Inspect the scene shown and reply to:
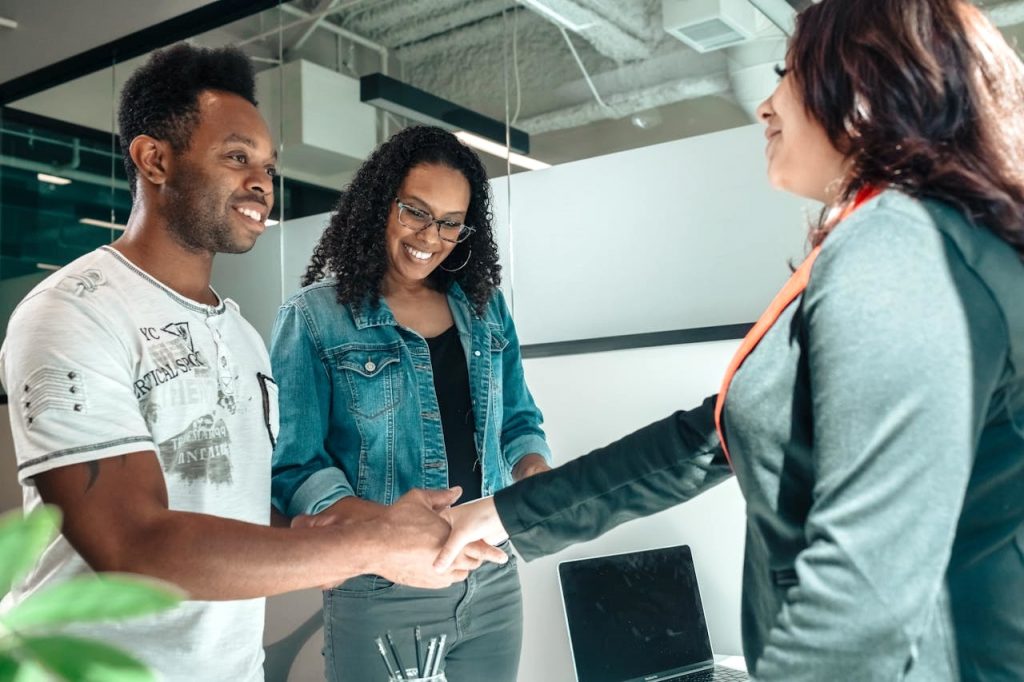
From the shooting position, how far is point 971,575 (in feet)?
2.57

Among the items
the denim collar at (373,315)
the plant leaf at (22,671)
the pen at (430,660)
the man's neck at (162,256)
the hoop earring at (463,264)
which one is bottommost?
the pen at (430,660)

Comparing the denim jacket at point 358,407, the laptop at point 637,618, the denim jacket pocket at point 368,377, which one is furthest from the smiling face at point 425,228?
the laptop at point 637,618

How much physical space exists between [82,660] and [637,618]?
233 cm

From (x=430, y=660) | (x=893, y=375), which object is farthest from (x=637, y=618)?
(x=893, y=375)

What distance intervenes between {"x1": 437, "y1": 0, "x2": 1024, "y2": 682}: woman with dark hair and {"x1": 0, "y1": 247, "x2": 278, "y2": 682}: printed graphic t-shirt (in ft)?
2.26

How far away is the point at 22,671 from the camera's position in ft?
0.92

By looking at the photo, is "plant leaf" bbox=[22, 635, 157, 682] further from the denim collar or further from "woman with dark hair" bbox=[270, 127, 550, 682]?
the denim collar

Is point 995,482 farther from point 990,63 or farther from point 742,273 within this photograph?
point 742,273

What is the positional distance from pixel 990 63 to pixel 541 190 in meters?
2.17

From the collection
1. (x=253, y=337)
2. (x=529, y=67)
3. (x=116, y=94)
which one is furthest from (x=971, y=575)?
(x=116, y=94)

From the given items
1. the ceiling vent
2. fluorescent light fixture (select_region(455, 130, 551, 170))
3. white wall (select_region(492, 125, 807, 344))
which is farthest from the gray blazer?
fluorescent light fixture (select_region(455, 130, 551, 170))

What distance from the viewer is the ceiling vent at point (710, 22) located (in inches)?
107

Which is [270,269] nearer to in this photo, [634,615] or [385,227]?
[385,227]

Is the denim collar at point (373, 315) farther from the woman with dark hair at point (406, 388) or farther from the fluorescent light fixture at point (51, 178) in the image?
the fluorescent light fixture at point (51, 178)
